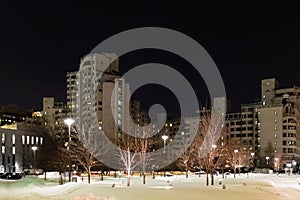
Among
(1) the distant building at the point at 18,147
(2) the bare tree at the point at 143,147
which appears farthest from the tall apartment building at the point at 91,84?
(2) the bare tree at the point at 143,147

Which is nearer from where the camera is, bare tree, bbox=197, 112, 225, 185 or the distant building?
bare tree, bbox=197, 112, 225, 185

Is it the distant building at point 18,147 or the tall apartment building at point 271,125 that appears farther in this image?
the tall apartment building at point 271,125

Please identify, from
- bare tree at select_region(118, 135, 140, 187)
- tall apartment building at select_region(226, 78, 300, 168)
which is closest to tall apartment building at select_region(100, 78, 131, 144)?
tall apartment building at select_region(226, 78, 300, 168)

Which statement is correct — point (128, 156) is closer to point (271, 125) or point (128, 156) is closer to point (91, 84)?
point (271, 125)

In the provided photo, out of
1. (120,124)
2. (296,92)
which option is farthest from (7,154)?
(296,92)

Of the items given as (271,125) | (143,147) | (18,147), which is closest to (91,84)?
(18,147)

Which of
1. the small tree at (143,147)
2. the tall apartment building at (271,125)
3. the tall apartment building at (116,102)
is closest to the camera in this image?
the small tree at (143,147)

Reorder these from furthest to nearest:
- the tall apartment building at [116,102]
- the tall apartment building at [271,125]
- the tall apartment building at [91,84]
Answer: the tall apartment building at [91,84] → the tall apartment building at [116,102] → the tall apartment building at [271,125]

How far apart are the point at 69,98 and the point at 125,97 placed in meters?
20.3

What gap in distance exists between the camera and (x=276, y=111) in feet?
383

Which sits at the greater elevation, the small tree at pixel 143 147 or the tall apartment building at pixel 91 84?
the tall apartment building at pixel 91 84

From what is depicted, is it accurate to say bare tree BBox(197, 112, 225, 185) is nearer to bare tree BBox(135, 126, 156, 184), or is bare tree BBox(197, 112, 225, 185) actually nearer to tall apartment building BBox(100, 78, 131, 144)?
bare tree BBox(135, 126, 156, 184)

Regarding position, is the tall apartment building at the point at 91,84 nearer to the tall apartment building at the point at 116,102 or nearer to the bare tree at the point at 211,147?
the tall apartment building at the point at 116,102

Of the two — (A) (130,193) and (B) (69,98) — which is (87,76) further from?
(A) (130,193)
